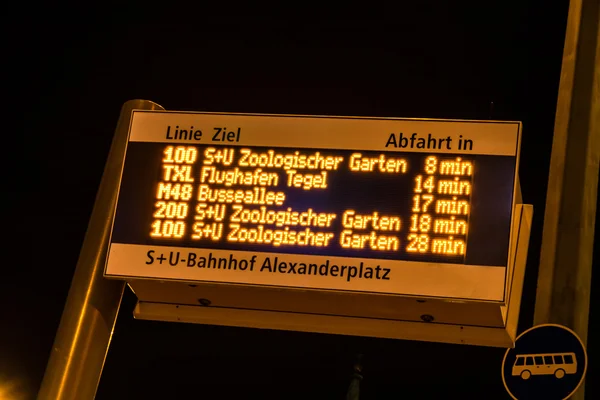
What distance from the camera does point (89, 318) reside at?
771 cm

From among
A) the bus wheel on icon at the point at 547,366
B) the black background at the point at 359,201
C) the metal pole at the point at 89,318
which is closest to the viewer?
the black background at the point at 359,201

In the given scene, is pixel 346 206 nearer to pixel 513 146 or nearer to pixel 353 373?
pixel 513 146

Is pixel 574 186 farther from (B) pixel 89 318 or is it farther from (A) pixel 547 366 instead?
(B) pixel 89 318

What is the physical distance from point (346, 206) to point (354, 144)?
17.2 inches

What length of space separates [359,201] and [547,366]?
64.5 inches

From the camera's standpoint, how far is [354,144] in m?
7.33

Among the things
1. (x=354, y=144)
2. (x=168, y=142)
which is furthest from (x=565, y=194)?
(x=168, y=142)

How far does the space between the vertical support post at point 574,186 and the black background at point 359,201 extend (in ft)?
3.28

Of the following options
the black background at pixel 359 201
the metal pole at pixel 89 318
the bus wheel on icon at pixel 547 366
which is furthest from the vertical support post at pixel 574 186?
the metal pole at pixel 89 318

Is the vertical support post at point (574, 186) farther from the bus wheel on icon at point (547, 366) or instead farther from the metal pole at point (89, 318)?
the metal pole at point (89, 318)

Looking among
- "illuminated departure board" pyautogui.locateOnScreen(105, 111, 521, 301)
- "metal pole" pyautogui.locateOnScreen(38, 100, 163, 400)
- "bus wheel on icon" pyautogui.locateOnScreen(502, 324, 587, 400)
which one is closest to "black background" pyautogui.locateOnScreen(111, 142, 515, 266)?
"illuminated departure board" pyautogui.locateOnScreen(105, 111, 521, 301)

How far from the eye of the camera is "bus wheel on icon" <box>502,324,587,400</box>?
738 centimetres

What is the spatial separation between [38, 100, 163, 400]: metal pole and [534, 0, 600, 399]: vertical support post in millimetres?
2850

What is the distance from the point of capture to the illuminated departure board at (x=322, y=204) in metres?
6.93
